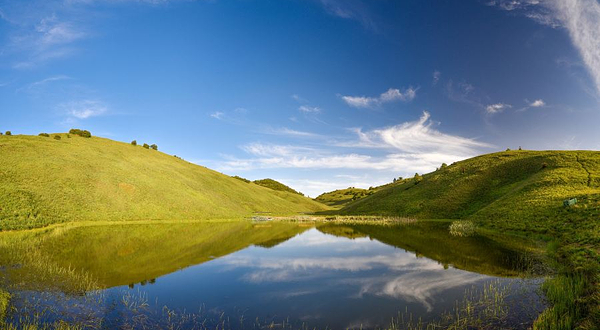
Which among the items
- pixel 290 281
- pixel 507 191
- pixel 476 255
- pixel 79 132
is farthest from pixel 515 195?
pixel 79 132

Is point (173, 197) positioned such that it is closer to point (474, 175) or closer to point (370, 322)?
point (370, 322)

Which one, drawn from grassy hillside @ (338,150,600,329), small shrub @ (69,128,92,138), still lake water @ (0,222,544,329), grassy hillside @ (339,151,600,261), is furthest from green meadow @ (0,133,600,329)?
small shrub @ (69,128,92,138)

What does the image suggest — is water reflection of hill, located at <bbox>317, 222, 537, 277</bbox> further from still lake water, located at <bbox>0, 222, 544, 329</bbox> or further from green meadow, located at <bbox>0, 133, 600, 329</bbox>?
green meadow, located at <bbox>0, 133, 600, 329</bbox>

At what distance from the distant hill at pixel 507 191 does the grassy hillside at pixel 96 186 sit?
6338 centimetres

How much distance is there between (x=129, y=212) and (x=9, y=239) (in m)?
35.8

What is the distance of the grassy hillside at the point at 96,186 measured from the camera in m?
57.7

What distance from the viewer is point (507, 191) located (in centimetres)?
7988

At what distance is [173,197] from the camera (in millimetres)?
91875

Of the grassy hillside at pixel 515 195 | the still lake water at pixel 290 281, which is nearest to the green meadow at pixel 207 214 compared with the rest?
the grassy hillside at pixel 515 195

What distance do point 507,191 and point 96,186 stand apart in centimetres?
11263

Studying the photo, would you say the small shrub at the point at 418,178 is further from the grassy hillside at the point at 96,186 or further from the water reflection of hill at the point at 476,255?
the water reflection of hill at the point at 476,255

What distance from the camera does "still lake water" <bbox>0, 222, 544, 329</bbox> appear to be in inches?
609

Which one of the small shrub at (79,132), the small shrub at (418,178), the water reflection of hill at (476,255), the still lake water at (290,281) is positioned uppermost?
the small shrub at (79,132)

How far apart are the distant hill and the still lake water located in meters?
18.4
